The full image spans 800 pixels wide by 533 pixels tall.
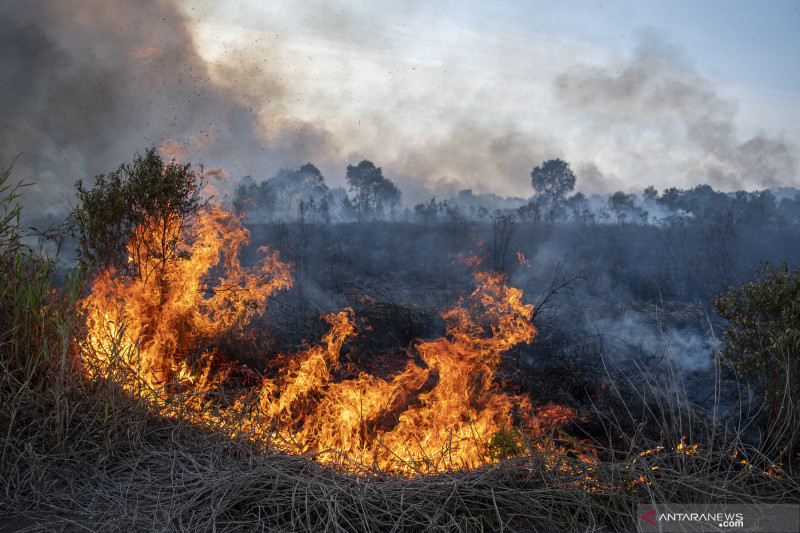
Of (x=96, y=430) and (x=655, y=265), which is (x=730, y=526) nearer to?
(x=96, y=430)

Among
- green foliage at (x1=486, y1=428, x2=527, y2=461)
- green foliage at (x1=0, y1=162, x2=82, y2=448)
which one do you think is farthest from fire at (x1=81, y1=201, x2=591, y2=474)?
green foliage at (x1=0, y1=162, x2=82, y2=448)

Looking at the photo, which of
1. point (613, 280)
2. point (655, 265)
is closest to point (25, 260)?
point (613, 280)

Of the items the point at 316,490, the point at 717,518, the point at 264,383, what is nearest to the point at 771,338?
the point at 717,518

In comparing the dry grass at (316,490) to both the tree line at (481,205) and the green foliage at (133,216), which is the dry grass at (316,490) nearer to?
the green foliage at (133,216)

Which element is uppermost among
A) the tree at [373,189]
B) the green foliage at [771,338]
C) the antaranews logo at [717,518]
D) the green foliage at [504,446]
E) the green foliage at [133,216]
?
the tree at [373,189]

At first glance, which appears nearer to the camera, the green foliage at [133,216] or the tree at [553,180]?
the green foliage at [133,216]

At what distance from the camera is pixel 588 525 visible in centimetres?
242

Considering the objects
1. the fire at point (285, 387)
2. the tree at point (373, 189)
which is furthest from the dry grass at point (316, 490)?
the tree at point (373, 189)

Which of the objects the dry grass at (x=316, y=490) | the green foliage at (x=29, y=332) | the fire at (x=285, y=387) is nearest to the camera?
the dry grass at (x=316, y=490)

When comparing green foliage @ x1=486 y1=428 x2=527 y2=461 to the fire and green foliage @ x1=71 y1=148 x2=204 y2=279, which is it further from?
green foliage @ x1=71 y1=148 x2=204 y2=279

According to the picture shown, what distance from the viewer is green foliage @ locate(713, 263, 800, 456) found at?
316 centimetres

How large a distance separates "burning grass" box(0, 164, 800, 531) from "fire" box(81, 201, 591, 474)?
2 cm

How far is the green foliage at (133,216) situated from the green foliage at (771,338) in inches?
214

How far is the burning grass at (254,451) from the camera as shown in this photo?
2527 mm
